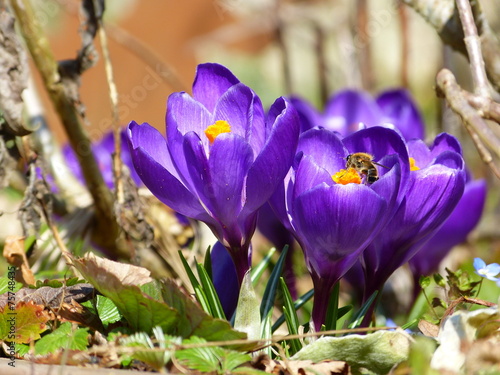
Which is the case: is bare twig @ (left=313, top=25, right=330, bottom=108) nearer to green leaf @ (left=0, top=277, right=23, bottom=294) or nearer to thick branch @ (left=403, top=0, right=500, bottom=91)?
thick branch @ (left=403, top=0, right=500, bottom=91)

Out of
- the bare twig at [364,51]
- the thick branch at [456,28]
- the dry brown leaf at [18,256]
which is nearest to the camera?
the dry brown leaf at [18,256]

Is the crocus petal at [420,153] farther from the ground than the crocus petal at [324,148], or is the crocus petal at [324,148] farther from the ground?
the crocus petal at [324,148]

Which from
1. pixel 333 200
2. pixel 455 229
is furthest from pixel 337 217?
pixel 455 229

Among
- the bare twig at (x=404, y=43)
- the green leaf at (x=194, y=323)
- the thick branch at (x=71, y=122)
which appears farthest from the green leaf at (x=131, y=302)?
the bare twig at (x=404, y=43)

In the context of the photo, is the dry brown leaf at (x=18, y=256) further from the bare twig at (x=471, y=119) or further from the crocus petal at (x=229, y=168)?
the bare twig at (x=471, y=119)

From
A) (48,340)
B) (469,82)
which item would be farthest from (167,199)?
(469,82)

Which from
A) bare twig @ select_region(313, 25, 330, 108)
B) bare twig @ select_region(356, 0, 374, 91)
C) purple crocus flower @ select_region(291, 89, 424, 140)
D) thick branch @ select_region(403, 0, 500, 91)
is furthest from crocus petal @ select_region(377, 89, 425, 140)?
bare twig @ select_region(313, 25, 330, 108)
